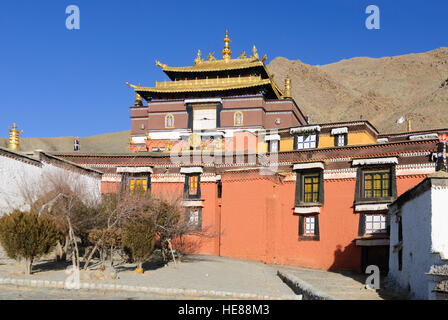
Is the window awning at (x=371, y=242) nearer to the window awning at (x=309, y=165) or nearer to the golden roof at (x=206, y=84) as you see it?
the window awning at (x=309, y=165)

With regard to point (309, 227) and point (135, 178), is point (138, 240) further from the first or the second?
point (135, 178)

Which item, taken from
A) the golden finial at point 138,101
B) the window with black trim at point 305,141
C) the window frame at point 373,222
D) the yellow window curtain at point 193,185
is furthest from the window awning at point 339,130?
the golden finial at point 138,101

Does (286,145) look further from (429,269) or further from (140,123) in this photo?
(140,123)

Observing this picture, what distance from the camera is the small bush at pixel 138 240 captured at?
63.8 feet

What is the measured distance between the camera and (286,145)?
3042 cm

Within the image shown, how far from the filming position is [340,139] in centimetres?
2942

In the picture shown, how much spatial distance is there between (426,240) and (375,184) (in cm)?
1057

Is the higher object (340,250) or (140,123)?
(140,123)

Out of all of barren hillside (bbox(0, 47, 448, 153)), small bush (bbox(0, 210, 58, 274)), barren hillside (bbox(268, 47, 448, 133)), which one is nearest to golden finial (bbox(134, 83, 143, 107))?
small bush (bbox(0, 210, 58, 274))

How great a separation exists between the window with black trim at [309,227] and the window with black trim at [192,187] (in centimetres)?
588

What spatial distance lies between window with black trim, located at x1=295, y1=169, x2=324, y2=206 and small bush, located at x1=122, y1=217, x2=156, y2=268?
9.74 meters

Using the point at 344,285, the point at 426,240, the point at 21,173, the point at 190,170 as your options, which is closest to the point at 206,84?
the point at 190,170
